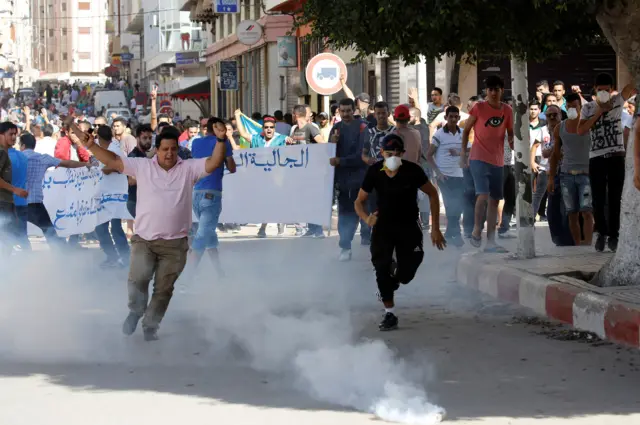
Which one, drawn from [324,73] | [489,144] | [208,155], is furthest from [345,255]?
[324,73]

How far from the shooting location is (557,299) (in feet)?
32.0

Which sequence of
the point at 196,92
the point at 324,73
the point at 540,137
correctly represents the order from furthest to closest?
the point at 196,92 → the point at 324,73 → the point at 540,137

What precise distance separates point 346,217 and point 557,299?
4902 millimetres

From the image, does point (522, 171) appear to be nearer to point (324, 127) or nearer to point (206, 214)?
point (206, 214)

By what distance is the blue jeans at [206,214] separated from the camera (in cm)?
1245

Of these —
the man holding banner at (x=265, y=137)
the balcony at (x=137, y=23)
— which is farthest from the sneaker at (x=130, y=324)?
the balcony at (x=137, y=23)

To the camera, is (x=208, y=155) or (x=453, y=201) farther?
(x=453, y=201)

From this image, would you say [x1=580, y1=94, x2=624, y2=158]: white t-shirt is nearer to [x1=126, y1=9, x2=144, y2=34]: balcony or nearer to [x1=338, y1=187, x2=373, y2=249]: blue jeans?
[x1=338, y1=187, x2=373, y2=249]: blue jeans

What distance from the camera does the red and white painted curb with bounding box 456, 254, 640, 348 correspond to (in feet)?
28.3

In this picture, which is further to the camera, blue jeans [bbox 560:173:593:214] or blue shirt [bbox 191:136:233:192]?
blue jeans [bbox 560:173:593:214]

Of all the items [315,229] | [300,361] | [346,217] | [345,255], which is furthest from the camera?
[315,229]

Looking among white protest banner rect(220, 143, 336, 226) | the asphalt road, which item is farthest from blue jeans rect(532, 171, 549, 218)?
the asphalt road

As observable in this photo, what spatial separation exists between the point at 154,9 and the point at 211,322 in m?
78.7

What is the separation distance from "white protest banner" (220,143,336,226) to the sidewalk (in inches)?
150
